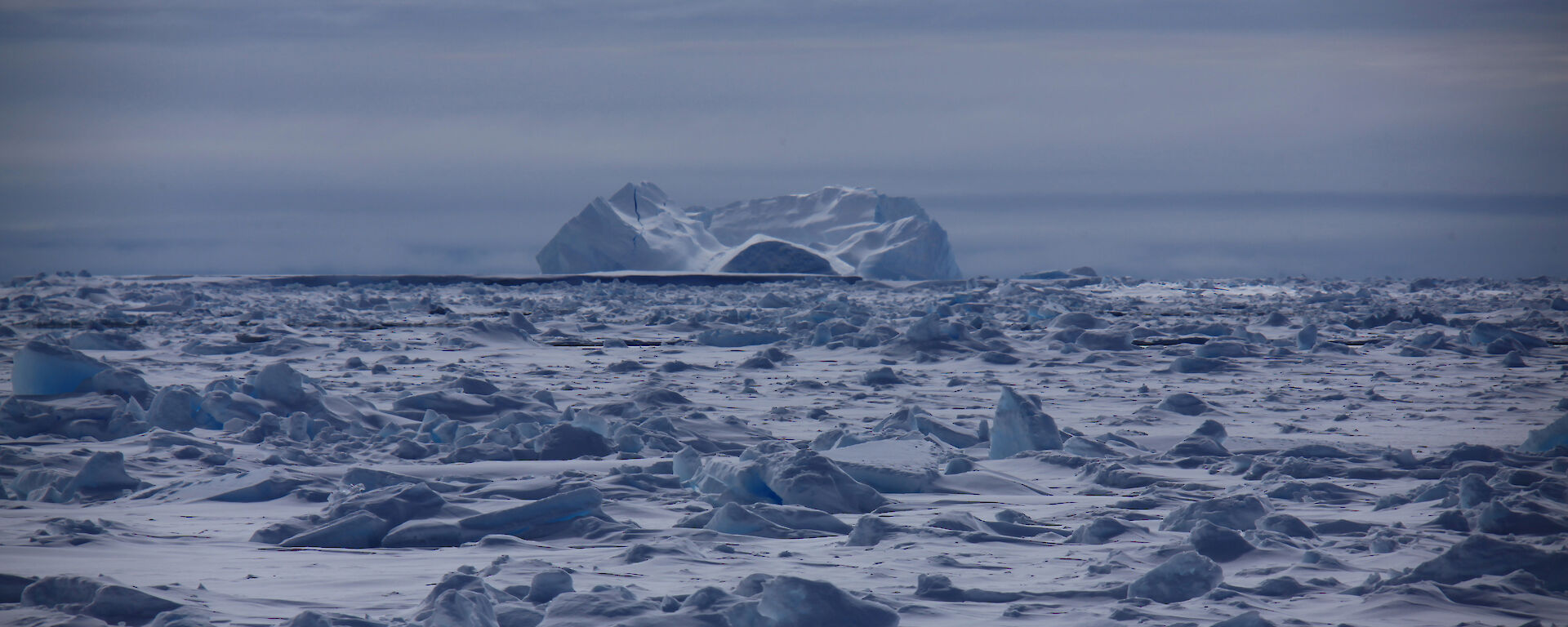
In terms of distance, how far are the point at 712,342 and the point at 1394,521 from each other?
8.37 metres

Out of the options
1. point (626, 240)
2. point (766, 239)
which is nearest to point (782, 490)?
point (626, 240)

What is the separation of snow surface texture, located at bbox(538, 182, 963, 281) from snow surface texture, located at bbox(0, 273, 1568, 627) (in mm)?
24467

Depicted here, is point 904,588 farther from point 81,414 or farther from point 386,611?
point 81,414

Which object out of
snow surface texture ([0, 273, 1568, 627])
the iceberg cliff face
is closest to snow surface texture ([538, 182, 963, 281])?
the iceberg cliff face

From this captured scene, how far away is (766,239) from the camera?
1355 inches

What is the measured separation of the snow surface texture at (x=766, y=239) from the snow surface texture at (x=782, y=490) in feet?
80.3

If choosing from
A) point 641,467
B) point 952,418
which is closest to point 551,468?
point 641,467

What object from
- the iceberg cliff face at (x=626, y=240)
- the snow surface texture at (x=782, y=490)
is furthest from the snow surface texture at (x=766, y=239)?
the snow surface texture at (x=782, y=490)

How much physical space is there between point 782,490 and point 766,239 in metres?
30.9

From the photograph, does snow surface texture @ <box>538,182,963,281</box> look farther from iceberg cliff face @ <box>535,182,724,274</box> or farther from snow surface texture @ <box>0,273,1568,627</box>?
snow surface texture @ <box>0,273,1568,627</box>

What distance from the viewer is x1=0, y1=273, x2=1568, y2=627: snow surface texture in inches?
94.7

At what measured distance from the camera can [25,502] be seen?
3555mm

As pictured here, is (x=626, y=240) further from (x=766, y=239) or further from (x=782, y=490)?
(x=782, y=490)

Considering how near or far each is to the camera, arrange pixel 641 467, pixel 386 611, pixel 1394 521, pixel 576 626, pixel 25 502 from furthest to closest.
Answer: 1. pixel 641 467
2. pixel 25 502
3. pixel 1394 521
4. pixel 386 611
5. pixel 576 626
